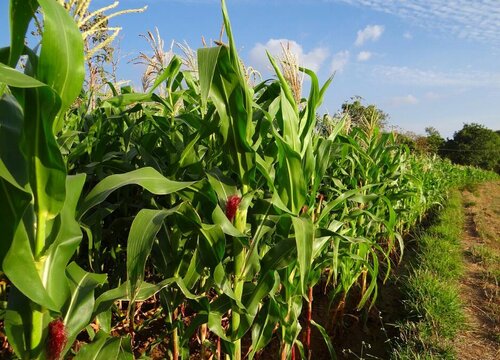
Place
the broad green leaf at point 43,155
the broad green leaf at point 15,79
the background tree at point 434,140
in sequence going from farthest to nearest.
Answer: the background tree at point 434,140
the broad green leaf at point 43,155
the broad green leaf at point 15,79

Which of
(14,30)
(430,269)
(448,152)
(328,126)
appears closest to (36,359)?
(14,30)

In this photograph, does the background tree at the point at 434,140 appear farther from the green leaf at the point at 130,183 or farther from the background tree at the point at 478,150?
the green leaf at the point at 130,183

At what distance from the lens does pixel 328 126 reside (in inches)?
129

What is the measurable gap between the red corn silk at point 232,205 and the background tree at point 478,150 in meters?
35.5

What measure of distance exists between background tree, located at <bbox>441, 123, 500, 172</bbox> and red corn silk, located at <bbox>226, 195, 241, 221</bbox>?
35.5 metres

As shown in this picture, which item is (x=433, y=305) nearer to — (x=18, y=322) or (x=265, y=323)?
(x=265, y=323)

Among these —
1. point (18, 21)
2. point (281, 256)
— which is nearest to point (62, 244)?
point (18, 21)

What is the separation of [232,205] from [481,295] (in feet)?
10.4

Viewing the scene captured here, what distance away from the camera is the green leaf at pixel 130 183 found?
1137 millimetres

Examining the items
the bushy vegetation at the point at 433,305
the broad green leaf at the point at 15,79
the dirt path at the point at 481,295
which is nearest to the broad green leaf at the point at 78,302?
the broad green leaf at the point at 15,79

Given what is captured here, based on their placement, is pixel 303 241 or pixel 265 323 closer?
Result: pixel 303 241

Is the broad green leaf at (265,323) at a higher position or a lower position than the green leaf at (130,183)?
lower

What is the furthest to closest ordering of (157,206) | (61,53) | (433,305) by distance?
(433,305)
(157,206)
(61,53)

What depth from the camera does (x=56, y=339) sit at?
109cm
